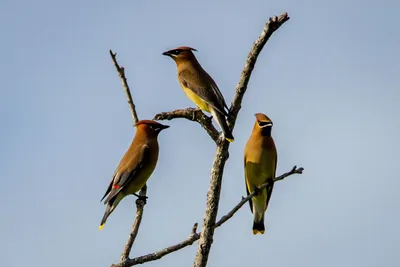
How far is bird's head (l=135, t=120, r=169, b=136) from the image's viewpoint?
7359 millimetres

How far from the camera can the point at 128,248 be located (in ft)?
15.7

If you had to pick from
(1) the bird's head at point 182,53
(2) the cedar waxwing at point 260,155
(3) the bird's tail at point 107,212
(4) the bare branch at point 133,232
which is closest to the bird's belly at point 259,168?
(2) the cedar waxwing at point 260,155

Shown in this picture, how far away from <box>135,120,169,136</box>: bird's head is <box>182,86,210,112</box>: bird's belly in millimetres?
434

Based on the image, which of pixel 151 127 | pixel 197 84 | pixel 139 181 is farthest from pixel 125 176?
pixel 197 84

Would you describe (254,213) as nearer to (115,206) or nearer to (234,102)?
(115,206)

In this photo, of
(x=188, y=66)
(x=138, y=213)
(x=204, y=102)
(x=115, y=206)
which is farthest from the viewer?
(x=188, y=66)

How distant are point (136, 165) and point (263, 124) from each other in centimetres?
138

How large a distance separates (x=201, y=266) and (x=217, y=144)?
0.73 metres

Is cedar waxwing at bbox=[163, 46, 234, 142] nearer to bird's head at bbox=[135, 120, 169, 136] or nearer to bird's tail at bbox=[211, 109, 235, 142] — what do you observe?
bird's tail at bbox=[211, 109, 235, 142]

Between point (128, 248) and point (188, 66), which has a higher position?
point (188, 66)

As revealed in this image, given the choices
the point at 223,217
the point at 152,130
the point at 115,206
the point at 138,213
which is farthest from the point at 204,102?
the point at 223,217

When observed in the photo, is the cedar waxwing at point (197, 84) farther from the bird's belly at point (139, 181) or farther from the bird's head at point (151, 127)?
the bird's belly at point (139, 181)

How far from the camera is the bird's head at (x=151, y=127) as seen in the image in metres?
7.36

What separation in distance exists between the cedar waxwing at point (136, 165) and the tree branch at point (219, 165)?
8.03ft
